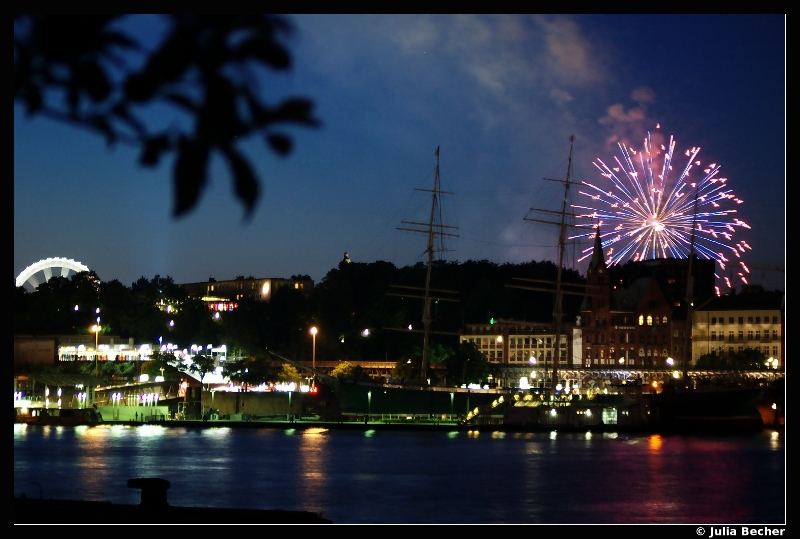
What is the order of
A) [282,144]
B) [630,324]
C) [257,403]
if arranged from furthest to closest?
[630,324] < [257,403] < [282,144]

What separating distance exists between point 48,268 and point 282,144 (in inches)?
3992

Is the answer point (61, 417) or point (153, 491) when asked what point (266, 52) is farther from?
point (61, 417)

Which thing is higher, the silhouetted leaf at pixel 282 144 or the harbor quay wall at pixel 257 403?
the silhouetted leaf at pixel 282 144

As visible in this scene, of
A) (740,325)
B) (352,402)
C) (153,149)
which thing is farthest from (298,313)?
(153,149)

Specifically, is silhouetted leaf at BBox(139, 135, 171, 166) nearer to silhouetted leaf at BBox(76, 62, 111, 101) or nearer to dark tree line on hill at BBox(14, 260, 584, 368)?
silhouetted leaf at BBox(76, 62, 111, 101)

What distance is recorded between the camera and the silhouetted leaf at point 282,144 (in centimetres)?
549

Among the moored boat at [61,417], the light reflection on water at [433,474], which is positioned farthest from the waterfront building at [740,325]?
the moored boat at [61,417]

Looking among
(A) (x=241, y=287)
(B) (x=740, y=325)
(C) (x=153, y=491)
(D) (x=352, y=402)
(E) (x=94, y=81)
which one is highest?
(A) (x=241, y=287)

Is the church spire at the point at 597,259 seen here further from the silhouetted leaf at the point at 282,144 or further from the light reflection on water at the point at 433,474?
the silhouetted leaf at the point at 282,144

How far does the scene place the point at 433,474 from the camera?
4300cm

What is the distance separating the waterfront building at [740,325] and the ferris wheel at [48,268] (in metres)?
51.6

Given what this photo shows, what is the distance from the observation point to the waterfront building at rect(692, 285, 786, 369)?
87.5 metres

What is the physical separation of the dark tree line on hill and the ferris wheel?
1193 millimetres

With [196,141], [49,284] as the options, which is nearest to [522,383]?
[49,284]
